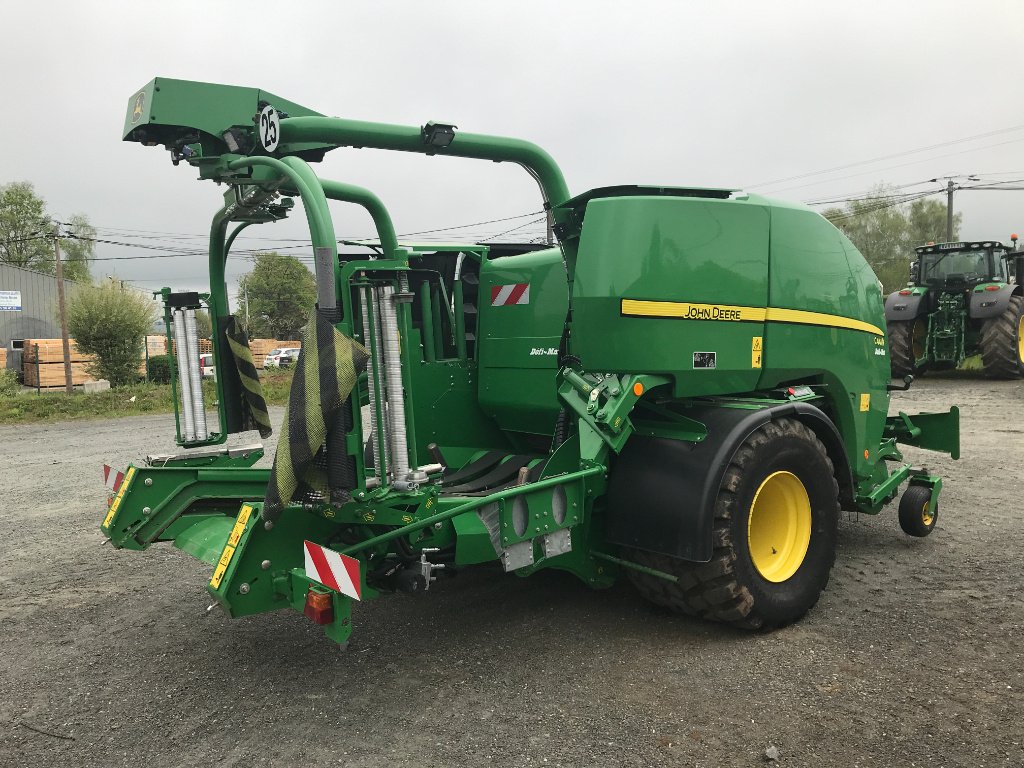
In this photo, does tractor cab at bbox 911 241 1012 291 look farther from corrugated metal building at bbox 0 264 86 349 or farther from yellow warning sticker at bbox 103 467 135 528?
corrugated metal building at bbox 0 264 86 349

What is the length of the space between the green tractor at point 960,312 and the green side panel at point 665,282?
1253cm

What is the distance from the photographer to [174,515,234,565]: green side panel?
11.9ft

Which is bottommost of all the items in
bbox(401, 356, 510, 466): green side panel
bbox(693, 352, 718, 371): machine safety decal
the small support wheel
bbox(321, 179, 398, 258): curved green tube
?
the small support wheel

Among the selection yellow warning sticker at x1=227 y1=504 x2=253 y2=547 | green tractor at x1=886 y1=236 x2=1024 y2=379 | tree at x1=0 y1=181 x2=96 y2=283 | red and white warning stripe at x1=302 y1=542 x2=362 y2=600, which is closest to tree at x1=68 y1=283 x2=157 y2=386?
green tractor at x1=886 y1=236 x2=1024 y2=379

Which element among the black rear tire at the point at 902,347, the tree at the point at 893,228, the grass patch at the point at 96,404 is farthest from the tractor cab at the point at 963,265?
the tree at the point at 893,228

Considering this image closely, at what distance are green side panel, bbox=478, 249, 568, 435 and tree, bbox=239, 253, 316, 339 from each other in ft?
193

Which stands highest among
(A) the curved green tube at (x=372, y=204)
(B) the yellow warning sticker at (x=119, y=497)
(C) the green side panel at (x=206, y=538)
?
(A) the curved green tube at (x=372, y=204)

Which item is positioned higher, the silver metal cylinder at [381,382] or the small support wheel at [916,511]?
the silver metal cylinder at [381,382]

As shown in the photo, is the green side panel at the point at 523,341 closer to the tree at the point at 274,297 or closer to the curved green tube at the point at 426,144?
the curved green tube at the point at 426,144

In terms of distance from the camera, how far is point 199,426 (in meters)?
4.39

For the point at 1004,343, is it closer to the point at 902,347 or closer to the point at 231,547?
the point at 902,347

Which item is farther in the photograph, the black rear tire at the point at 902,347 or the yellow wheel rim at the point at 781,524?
the black rear tire at the point at 902,347

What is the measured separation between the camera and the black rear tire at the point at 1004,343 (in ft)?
47.7

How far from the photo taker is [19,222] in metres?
51.4
